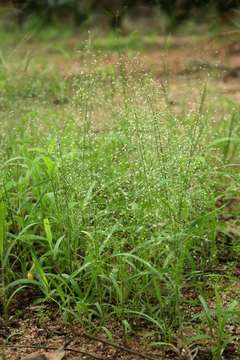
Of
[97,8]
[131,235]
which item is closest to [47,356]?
[131,235]

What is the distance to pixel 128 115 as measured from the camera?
143 inches

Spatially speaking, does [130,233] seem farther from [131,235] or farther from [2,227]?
[2,227]

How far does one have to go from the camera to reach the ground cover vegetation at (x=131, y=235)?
293 cm

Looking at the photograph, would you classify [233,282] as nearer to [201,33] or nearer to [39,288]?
[39,288]

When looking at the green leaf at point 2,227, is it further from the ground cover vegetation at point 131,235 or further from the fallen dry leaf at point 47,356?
the fallen dry leaf at point 47,356

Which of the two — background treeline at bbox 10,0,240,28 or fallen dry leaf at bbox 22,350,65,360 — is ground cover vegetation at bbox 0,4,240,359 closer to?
fallen dry leaf at bbox 22,350,65,360

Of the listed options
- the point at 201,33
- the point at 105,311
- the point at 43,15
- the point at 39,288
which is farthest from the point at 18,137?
the point at 43,15

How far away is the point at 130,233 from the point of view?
313cm

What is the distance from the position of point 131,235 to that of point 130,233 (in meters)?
0.07

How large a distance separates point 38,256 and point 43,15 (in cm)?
558

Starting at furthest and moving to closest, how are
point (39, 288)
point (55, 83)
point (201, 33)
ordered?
point (201, 33), point (55, 83), point (39, 288)

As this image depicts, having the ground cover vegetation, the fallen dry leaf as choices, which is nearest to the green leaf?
the ground cover vegetation

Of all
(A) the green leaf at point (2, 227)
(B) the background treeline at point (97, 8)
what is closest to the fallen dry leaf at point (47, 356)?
(A) the green leaf at point (2, 227)

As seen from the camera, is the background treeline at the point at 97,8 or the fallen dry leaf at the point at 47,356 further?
the background treeline at the point at 97,8
